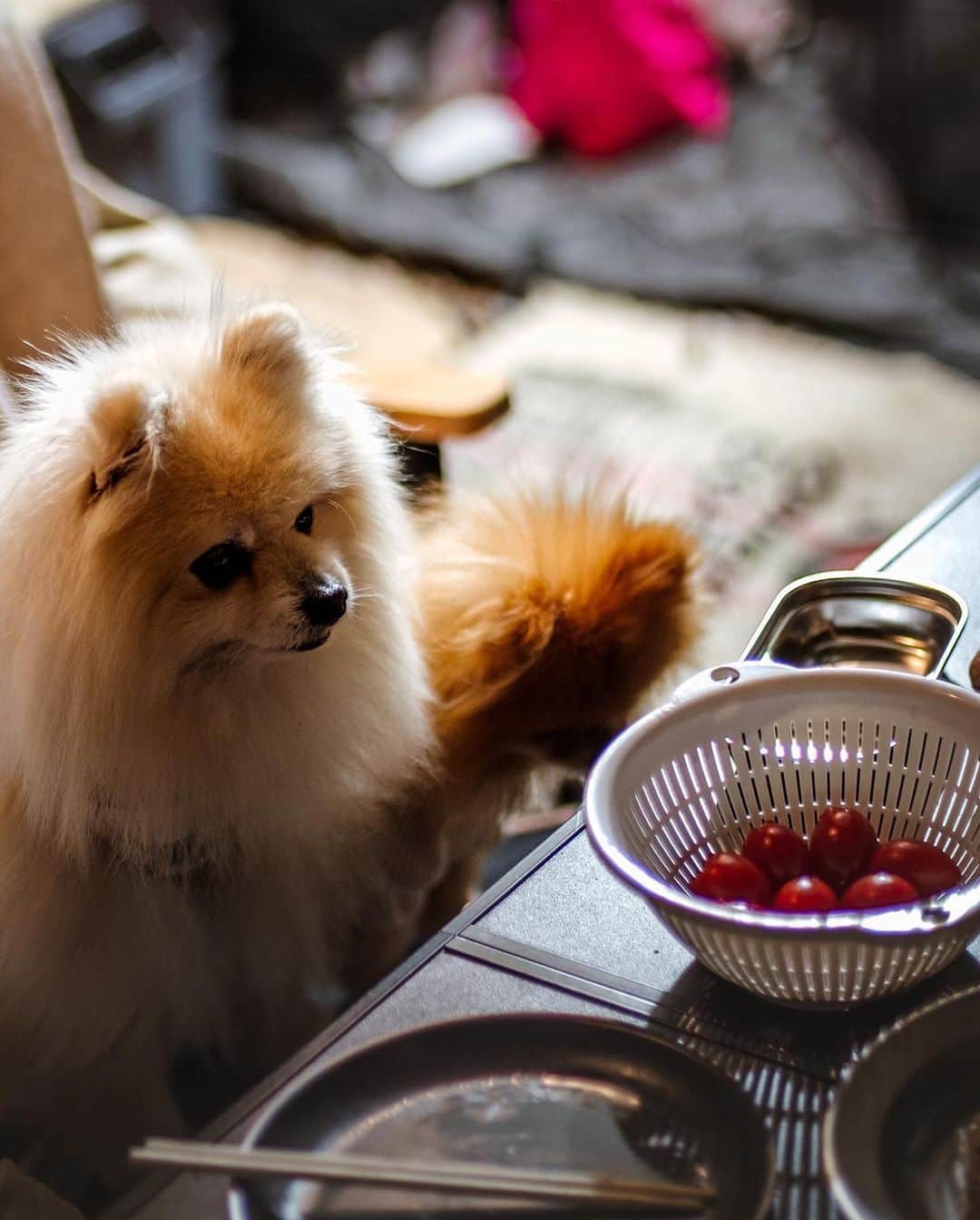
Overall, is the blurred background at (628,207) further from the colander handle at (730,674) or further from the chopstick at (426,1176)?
the chopstick at (426,1176)

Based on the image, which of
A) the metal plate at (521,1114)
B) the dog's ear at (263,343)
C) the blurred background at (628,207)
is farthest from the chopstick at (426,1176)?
the blurred background at (628,207)

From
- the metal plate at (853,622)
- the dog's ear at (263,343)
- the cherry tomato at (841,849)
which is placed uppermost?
the dog's ear at (263,343)

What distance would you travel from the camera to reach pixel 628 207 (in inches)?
127

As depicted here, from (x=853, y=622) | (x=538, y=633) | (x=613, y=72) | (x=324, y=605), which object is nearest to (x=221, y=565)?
(x=324, y=605)

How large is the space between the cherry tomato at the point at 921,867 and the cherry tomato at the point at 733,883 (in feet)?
0.24

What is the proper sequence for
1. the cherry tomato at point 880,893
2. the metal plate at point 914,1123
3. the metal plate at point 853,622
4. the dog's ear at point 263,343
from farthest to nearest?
1. the metal plate at point 853,622
2. the dog's ear at point 263,343
3. the cherry tomato at point 880,893
4. the metal plate at point 914,1123

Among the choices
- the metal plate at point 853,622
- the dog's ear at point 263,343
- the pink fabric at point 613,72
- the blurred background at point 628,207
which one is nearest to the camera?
the dog's ear at point 263,343

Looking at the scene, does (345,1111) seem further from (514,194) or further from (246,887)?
(514,194)

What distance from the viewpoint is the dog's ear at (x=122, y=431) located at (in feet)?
2.91

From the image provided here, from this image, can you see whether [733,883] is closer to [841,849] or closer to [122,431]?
[841,849]

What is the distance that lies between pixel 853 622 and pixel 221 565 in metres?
0.56

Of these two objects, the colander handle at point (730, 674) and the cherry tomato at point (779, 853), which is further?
the colander handle at point (730, 674)

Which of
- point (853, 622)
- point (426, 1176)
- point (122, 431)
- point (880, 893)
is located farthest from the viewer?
point (853, 622)

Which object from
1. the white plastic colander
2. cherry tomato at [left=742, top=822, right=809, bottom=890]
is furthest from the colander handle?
cherry tomato at [left=742, top=822, right=809, bottom=890]
